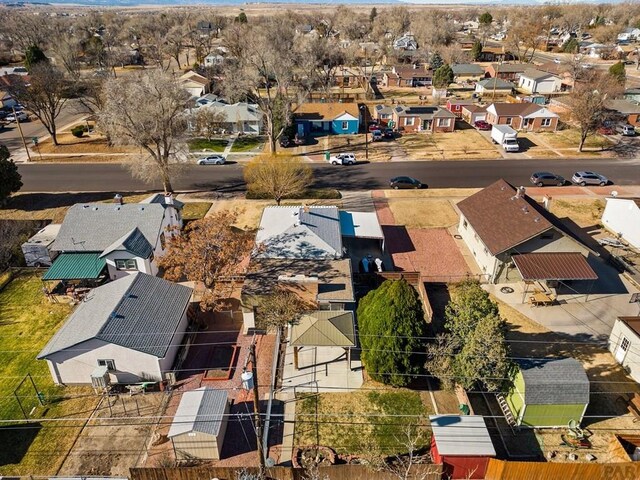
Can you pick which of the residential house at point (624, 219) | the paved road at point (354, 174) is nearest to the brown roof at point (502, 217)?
the residential house at point (624, 219)

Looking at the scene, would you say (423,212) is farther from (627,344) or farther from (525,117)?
(525,117)

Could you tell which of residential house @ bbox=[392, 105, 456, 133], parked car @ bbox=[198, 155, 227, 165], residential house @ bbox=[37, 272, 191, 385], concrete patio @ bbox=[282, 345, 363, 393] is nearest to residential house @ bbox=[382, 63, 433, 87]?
residential house @ bbox=[392, 105, 456, 133]

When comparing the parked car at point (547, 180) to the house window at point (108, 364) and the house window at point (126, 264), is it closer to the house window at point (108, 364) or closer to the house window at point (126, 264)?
the house window at point (126, 264)

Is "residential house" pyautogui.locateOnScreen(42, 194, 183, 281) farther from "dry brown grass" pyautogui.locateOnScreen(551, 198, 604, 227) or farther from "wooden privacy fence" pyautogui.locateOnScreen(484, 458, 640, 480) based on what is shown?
"dry brown grass" pyautogui.locateOnScreen(551, 198, 604, 227)

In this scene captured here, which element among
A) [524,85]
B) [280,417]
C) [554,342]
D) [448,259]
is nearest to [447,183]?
[448,259]

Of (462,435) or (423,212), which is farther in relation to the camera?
(423,212)

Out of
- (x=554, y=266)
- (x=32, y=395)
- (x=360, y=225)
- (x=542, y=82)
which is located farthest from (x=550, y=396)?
(x=542, y=82)
